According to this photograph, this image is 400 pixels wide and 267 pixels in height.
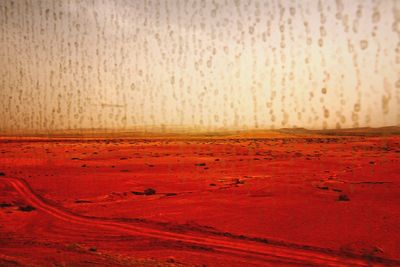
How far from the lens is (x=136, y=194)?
17.2 meters

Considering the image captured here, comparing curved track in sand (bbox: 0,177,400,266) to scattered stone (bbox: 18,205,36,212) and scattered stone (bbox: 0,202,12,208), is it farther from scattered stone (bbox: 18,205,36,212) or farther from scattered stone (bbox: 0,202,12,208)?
scattered stone (bbox: 0,202,12,208)

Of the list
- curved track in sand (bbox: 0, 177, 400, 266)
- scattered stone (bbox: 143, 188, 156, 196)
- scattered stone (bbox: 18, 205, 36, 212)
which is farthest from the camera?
scattered stone (bbox: 143, 188, 156, 196)

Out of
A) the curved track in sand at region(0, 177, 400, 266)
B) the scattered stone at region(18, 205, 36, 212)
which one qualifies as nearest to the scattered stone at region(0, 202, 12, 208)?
the scattered stone at region(18, 205, 36, 212)

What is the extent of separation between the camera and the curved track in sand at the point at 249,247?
8430 millimetres

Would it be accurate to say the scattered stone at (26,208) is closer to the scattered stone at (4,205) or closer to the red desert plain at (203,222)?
the red desert plain at (203,222)

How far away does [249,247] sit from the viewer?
9.41 m

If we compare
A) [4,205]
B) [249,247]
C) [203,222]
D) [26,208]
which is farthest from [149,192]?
[249,247]

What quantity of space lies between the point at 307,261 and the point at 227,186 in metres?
10.7

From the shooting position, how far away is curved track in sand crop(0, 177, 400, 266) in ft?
27.7

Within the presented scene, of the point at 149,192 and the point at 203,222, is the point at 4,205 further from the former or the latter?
the point at 203,222

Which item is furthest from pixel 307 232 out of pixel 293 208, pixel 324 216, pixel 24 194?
pixel 24 194

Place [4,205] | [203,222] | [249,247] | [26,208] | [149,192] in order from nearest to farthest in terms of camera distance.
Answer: [249,247] < [203,222] < [26,208] < [4,205] < [149,192]

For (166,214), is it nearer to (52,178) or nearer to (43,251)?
(43,251)

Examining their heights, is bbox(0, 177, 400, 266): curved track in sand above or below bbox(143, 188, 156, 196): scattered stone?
below
